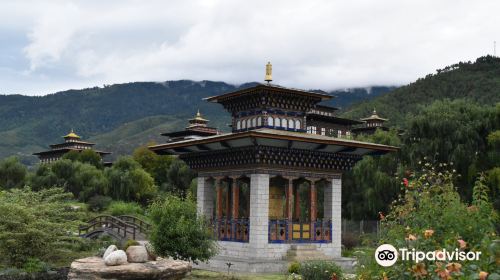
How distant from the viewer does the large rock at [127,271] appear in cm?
1611

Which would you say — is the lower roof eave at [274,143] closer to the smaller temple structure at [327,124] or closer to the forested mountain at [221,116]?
the forested mountain at [221,116]

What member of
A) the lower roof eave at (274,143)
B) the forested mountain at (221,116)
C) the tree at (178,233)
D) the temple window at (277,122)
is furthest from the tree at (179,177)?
the tree at (178,233)

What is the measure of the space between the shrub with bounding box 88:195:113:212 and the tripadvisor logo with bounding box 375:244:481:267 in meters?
51.5

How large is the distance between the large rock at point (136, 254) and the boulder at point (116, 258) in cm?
21

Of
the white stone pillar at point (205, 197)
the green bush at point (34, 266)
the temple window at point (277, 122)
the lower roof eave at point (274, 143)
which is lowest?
the green bush at point (34, 266)

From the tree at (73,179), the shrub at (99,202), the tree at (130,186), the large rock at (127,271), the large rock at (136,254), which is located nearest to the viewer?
the large rock at (127,271)

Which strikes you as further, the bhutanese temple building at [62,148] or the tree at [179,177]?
the bhutanese temple building at [62,148]

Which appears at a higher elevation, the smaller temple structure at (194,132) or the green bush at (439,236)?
the smaller temple structure at (194,132)

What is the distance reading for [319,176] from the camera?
25.8m

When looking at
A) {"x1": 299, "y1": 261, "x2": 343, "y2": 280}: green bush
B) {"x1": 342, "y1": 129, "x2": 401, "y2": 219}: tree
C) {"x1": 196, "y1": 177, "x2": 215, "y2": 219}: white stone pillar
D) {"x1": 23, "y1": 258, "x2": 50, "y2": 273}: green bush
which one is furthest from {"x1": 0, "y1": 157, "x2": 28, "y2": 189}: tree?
{"x1": 299, "y1": 261, "x2": 343, "y2": 280}: green bush

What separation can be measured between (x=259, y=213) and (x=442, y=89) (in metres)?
71.4

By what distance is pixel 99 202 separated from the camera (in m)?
58.6

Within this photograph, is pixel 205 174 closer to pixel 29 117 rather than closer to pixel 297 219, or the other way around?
pixel 297 219

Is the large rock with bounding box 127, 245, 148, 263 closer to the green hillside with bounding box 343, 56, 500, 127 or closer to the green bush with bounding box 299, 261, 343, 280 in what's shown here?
the green bush with bounding box 299, 261, 343, 280
